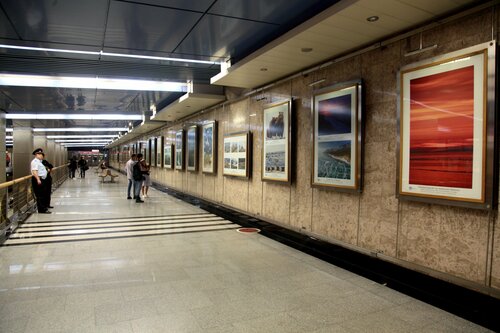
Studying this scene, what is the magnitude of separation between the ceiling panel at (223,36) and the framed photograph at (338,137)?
1502mm

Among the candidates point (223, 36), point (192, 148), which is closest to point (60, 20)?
point (223, 36)

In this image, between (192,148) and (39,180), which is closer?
(39,180)

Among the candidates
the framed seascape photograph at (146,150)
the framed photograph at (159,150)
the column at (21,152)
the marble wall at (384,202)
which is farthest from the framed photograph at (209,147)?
the framed seascape photograph at (146,150)

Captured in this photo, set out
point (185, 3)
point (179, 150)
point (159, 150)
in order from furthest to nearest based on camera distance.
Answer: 1. point (159, 150)
2. point (179, 150)
3. point (185, 3)

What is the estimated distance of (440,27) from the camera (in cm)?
404

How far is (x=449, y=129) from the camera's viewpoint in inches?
150

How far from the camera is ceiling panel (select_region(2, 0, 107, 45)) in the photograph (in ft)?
14.8

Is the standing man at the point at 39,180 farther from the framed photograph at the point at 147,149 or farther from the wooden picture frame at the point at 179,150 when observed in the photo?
the framed photograph at the point at 147,149

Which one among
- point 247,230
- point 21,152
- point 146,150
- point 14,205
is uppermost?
point 146,150

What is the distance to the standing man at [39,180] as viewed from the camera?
848cm

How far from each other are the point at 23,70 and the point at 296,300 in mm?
8430

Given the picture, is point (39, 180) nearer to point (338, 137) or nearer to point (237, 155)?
point (237, 155)

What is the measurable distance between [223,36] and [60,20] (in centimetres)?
246

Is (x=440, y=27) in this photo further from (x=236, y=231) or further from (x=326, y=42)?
(x=236, y=231)
